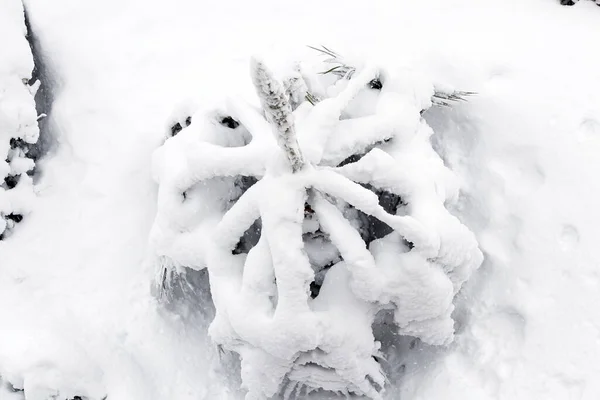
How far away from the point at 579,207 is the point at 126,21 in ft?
9.43

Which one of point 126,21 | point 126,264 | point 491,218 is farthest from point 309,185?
point 126,21

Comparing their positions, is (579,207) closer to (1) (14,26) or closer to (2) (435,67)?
(2) (435,67)

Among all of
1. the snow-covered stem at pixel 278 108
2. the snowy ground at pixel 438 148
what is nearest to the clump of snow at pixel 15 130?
the snowy ground at pixel 438 148

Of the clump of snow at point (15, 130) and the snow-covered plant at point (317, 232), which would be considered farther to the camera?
the clump of snow at point (15, 130)

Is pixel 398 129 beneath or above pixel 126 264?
above

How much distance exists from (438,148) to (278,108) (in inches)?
53.4

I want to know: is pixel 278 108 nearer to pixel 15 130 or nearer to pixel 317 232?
pixel 317 232

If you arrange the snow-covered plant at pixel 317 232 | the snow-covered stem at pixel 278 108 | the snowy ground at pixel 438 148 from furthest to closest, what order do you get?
the snowy ground at pixel 438 148
the snow-covered plant at pixel 317 232
the snow-covered stem at pixel 278 108

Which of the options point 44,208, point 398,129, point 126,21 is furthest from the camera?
point 126,21

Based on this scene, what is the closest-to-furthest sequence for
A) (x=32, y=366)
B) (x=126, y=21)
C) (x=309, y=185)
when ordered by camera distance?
1. (x=309, y=185)
2. (x=32, y=366)
3. (x=126, y=21)

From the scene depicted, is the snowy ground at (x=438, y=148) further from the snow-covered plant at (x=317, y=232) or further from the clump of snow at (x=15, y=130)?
the snow-covered plant at (x=317, y=232)

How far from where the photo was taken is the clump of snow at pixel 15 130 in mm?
3342

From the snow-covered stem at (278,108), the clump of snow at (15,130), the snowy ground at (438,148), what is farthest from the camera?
the clump of snow at (15,130)

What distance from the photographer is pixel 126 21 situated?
13.2ft
